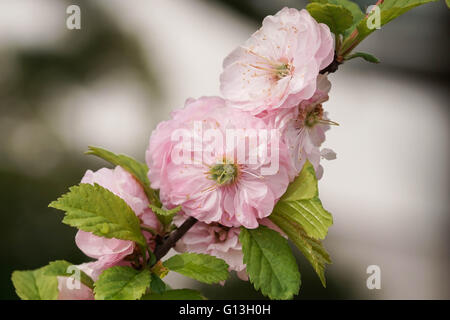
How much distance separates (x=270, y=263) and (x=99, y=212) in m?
0.10

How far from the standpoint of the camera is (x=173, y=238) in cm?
31

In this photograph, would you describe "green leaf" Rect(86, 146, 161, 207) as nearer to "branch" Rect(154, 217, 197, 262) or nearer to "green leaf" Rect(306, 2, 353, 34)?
"branch" Rect(154, 217, 197, 262)

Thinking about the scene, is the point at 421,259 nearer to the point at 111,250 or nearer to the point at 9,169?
the point at 9,169

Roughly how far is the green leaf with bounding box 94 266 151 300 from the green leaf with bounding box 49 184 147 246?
2 centimetres

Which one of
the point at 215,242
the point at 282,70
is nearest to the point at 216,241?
the point at 215,242

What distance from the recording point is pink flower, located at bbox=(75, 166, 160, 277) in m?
0.30

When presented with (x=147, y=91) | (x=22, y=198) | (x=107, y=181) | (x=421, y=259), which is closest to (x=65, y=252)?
(x=22, y=198)

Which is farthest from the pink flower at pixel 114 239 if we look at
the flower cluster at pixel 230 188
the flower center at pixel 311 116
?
the flower center at pixel 311 116

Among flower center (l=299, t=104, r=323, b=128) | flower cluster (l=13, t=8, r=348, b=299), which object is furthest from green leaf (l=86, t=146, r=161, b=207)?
flower center (l=299, t=104, r=323, b=128)

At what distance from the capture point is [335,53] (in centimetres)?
31

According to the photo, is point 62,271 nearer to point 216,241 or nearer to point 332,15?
point 216,241

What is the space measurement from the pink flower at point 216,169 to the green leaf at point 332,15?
70 mm
